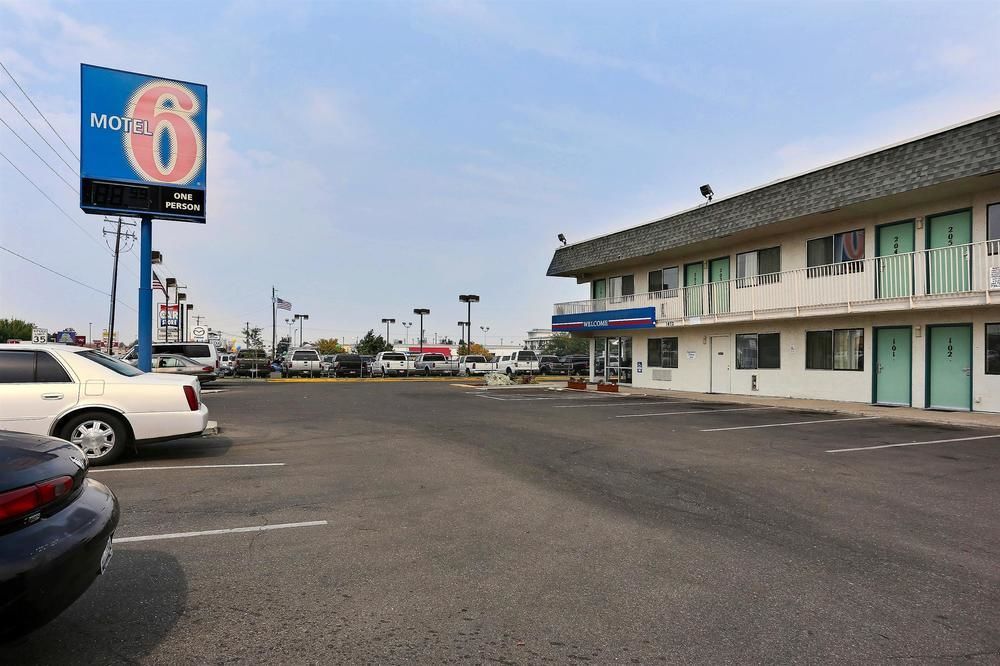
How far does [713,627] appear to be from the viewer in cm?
347

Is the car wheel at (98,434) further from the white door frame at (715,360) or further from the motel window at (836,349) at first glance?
the white door frame at (715,360)

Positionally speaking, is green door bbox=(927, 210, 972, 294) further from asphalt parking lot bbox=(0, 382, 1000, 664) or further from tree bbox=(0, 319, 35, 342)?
tree bbox=(0, 319, 35, 342)

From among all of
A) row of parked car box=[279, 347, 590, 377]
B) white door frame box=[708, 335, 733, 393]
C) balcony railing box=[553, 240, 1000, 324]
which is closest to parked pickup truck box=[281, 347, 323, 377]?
row of parked car box=[279, 347, 590, 377]

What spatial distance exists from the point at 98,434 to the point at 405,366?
1514 inches

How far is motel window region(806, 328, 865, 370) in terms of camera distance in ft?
62.8

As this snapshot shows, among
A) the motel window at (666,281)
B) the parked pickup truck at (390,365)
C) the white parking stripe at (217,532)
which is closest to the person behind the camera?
the white parking stripe at (217,532)

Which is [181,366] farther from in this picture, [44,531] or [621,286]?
[44,531]

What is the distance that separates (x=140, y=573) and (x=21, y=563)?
Result: 1.73m

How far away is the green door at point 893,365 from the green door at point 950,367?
1.89 ft

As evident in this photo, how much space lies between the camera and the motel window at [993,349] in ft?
51.6

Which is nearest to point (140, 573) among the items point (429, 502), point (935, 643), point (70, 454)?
point (70, 454)

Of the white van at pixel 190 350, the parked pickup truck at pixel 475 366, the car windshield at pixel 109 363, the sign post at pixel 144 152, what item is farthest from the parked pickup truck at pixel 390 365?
the car windshield at pixel 109 363

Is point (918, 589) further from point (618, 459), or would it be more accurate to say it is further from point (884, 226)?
point (884, 226)

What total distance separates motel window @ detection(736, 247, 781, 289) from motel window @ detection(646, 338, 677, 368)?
483 centimetres
